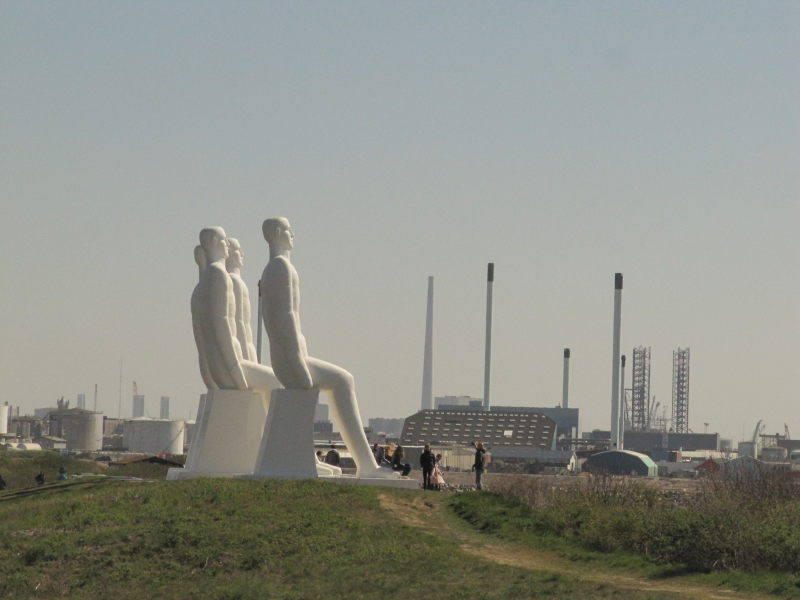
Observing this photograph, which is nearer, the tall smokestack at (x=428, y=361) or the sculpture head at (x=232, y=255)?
the sculpture head at (x=232, y=255)

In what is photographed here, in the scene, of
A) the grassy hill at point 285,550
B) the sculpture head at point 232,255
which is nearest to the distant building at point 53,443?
the sculpture head at point 232,255

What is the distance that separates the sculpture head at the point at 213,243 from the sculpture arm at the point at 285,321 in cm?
259

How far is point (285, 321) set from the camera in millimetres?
32750

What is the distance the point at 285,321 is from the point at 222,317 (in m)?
2.23

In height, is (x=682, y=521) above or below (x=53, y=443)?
above

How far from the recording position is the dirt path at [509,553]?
22369mm

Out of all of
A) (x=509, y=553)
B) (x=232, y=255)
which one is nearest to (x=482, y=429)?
(x=232, y=255)

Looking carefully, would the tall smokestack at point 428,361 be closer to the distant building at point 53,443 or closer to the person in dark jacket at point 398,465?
the distant building at point 53,443

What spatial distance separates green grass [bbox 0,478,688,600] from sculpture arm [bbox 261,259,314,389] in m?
3.03

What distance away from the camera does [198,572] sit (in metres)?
25.1

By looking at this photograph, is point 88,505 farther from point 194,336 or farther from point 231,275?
point 231,275

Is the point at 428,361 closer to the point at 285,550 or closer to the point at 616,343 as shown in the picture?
the point at 616,343

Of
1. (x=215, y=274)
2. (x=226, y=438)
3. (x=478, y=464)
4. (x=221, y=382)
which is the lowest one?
(x=478, y=464)

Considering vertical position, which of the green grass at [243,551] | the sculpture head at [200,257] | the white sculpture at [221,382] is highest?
the sculpture head at [200,257]
